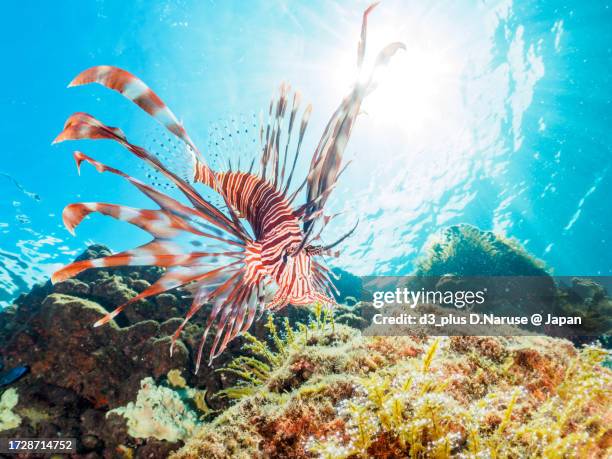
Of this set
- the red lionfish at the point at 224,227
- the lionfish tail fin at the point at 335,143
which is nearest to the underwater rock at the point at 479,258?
the red lionfish at the point at 224,227

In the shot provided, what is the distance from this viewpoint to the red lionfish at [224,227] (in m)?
1.44


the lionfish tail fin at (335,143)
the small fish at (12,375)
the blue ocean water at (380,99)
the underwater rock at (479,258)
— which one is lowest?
the small fish at (12,375)

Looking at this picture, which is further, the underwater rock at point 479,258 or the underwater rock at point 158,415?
the underwater rock at point 479,258

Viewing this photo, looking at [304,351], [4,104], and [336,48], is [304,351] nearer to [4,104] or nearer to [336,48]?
[336,48]

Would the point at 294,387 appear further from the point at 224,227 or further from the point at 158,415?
the point at 158,415

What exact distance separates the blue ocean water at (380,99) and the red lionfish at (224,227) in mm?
8302

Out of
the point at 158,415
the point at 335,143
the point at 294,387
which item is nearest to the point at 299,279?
the point at 335,143

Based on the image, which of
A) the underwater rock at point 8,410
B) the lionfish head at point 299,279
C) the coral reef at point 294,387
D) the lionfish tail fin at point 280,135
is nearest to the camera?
the coral reef at point 294,387

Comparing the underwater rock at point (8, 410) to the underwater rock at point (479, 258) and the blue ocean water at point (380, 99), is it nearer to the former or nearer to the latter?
the blue ocean water at point (380, 99)

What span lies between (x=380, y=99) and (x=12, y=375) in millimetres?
15394

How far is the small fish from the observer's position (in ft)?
13.4

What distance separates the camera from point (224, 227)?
74.8 inches

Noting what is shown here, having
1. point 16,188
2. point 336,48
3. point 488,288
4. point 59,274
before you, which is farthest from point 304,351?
point 16,188

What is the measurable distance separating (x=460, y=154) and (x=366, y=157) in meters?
5.20
